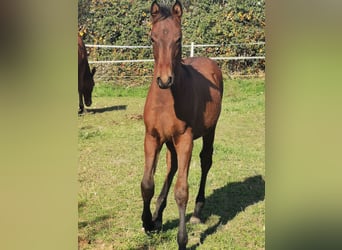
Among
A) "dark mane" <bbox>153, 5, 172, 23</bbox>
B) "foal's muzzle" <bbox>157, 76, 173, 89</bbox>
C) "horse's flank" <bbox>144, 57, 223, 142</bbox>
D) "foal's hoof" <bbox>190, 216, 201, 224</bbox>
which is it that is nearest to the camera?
"foal's muzzle" <bbox>157, 76, 173, 89</bbox>

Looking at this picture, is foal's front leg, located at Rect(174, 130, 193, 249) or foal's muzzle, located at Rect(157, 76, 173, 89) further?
foal's front leg, located at Rect(174, 130, 193, 249)

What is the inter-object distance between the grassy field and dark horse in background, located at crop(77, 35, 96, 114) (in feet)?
0.16

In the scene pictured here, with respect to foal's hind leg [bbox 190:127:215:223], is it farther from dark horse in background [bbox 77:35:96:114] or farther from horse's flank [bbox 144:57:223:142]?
dark horse in background [bbox 77:35:96:114]

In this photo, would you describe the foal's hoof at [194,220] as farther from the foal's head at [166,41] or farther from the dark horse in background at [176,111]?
the foal's head at [166,41]

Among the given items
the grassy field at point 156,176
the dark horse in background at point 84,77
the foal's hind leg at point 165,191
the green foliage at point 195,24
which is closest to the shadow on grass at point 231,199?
the grassy field at point 156,176

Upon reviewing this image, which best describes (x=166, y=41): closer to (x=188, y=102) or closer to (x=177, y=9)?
(x=177, y=9)

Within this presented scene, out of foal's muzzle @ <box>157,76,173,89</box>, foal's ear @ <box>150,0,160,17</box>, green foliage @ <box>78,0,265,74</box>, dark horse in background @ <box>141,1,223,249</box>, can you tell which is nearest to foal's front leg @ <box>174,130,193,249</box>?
dark horse in background @ <box>141,1,223,249</box>

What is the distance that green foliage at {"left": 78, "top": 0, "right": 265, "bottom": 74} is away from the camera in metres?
2.31

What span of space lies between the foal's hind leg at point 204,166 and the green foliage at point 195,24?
18.1 inches

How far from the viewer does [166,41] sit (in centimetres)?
204

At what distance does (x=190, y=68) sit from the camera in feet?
7.72

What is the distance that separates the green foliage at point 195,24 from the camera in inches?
90.8

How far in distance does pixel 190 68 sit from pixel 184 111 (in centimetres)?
27
